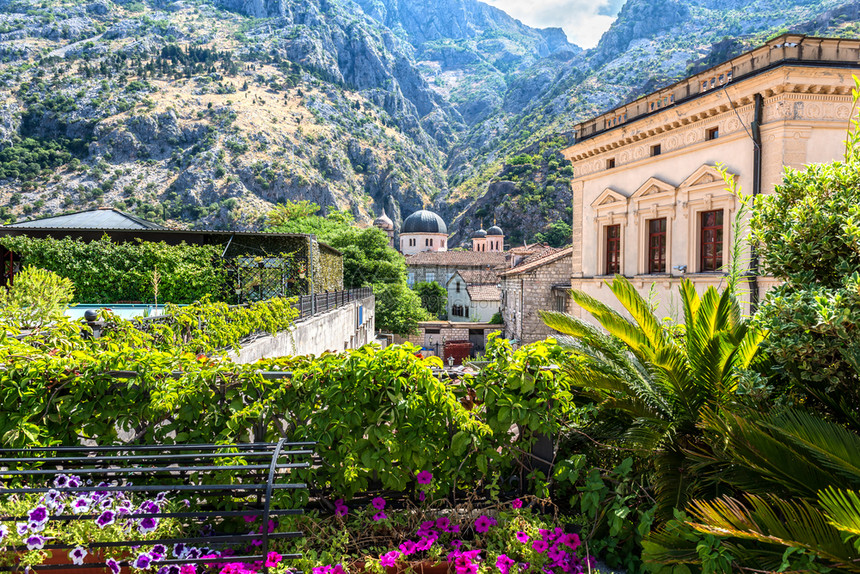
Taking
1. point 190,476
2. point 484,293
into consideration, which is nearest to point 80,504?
point 190,476

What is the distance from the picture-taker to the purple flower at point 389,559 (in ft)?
10.2

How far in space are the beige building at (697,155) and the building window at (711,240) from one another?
3cm

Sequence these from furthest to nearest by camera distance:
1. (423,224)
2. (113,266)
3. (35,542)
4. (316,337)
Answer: (423,224) → (113,266) → (316,337) → (35,542)

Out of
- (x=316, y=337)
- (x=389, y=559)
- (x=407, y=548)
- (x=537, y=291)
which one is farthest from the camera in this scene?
(x=537, y=291)

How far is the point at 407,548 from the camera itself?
10.6ft

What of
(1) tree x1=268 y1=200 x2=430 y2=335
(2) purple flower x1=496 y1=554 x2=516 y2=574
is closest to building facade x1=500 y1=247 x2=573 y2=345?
(1) tree x1=268 y1=200 x2=430 y2=335

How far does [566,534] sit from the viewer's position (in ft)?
11.5

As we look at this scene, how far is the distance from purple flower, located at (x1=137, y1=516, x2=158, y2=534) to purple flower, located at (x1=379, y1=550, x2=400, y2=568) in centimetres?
138

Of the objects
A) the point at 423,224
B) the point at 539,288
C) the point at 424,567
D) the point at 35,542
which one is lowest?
the point at 424,567

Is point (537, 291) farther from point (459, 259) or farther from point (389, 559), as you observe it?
point (459, 259)

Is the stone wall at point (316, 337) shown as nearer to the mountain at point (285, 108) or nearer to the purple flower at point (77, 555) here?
the purple flower at point (77, 555)

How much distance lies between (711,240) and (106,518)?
17535mm

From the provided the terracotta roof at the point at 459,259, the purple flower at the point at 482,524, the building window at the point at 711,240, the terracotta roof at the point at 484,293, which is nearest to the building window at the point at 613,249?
the building window at the point at 711,240

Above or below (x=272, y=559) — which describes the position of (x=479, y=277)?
above
